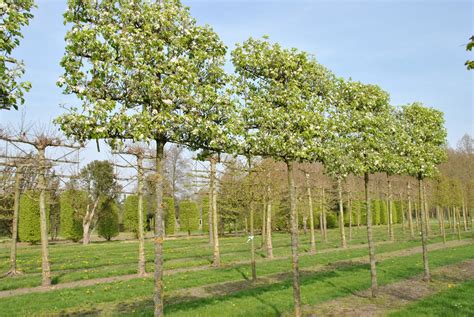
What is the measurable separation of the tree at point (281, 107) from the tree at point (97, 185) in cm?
3877

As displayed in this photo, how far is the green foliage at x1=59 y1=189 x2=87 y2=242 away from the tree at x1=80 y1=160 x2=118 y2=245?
843 millimetres

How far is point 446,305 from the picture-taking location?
35.6 ft

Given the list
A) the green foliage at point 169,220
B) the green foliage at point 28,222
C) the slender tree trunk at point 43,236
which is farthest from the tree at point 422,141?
the green foliage at point 28,222

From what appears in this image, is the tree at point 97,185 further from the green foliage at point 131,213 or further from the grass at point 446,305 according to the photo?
the grass at point 446,305

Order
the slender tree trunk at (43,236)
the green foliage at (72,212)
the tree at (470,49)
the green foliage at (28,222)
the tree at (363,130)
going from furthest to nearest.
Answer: the green foliage at (72,212) → the green foliage at (28,222) → the slender tree trunk at (43,236) → the tree at (363,130) → the tree at (470,49)

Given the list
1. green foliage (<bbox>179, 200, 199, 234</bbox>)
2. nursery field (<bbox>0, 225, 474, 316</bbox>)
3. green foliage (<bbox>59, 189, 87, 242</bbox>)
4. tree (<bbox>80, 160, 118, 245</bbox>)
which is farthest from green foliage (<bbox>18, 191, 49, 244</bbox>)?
nursery field (<bbox>0, 225, 474, 316</bbox>)

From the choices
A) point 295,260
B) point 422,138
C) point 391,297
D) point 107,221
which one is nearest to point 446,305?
point 391,297

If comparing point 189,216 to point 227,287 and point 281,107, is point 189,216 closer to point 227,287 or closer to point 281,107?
point 227,287

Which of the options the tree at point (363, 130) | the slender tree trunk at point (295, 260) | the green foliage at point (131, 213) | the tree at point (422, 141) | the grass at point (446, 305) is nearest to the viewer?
the slender tree trunk at point (295, 260)

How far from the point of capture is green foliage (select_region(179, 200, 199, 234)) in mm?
51406

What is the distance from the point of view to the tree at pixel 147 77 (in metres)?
7.09

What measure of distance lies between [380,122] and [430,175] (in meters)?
5.19

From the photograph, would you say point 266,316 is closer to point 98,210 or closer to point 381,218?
point 98,210

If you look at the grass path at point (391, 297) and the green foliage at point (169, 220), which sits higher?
the green foliage at point (169, 220)
